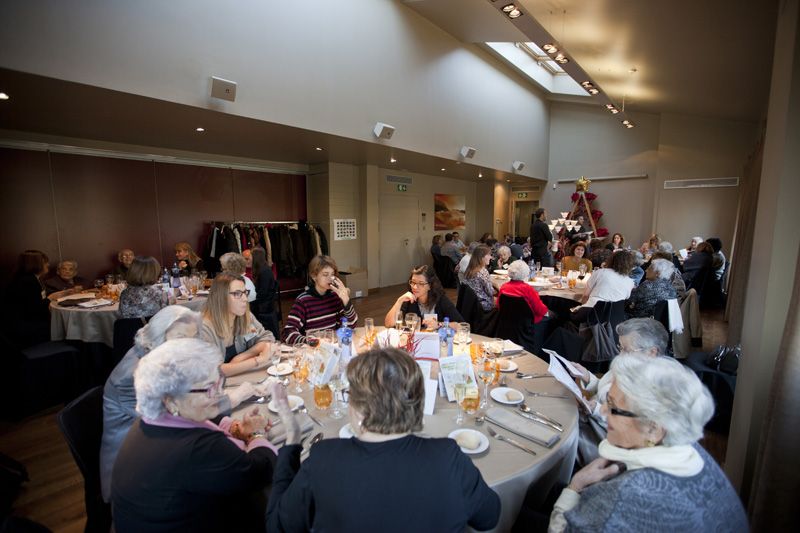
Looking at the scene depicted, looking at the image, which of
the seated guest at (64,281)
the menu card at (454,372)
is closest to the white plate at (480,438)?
the menu card at (454,372)

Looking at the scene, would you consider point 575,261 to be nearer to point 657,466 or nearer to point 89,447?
point 657,466

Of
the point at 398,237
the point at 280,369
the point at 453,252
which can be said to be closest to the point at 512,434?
the point at 280,369

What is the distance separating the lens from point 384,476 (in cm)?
101

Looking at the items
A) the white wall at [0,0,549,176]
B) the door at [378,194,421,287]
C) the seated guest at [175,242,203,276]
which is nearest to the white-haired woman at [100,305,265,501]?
the white wall at [0,0,549,176]

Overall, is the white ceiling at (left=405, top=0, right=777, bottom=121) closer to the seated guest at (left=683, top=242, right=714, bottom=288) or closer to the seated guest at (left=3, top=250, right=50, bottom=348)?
the seated guest at (left=683, top=242, right=714, bottom=288)

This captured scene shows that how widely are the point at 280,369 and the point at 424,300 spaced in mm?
1461

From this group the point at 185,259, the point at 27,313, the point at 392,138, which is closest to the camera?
the point at 27,313

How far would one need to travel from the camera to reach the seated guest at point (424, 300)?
10.8ft

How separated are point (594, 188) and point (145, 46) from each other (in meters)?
11.8

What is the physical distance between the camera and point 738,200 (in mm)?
9219

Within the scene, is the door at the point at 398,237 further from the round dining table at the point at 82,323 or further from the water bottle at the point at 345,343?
the water bottle at the point at 345,343

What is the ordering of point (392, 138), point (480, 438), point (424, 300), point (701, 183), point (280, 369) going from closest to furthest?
point (480, 438), point (280, 369), point (424, 300), point (392, 138), point (701, 183)

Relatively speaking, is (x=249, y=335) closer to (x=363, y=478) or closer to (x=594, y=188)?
(x=363, y=478)

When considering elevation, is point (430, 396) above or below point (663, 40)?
below
